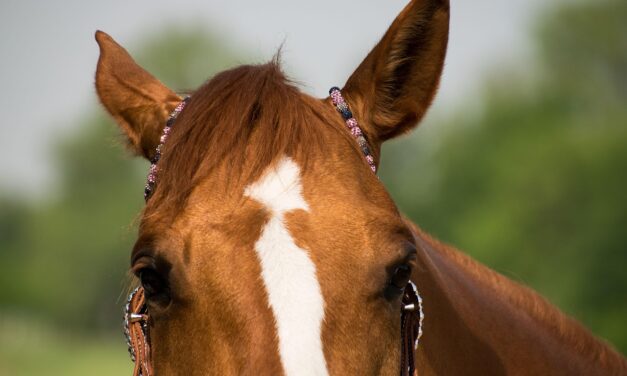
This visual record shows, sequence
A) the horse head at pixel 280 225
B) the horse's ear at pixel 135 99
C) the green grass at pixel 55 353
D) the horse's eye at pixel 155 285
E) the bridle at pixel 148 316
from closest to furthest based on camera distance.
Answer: the horse head at pixel 280 225
the horse's eye at pixel 155 285
the bridle at pixel 148 316
the horse's ear at pixel 135 99
the green grass at pixel 55 353

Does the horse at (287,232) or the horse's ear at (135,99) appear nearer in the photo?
the horse at (287,232)

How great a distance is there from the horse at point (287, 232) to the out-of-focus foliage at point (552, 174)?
102 ft

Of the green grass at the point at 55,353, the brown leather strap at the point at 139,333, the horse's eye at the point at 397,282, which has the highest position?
the horse's eye at the point at 397,282

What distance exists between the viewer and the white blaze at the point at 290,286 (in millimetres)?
2918

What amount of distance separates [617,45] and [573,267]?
1328 centimetres

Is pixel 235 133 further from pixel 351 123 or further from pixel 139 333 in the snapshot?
pixel 139 333

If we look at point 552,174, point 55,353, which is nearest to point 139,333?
point 552,174

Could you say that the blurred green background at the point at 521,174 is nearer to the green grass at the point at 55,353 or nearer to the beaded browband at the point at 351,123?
the green grass at the point at 55,353

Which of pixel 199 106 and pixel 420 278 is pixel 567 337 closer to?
pixel 420 278

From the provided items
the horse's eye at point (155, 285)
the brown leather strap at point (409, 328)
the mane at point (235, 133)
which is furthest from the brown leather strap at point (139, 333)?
the brown leather strap at point (409, 328)

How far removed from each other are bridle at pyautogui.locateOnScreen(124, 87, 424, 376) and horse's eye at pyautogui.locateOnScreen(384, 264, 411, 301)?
7.9 inches

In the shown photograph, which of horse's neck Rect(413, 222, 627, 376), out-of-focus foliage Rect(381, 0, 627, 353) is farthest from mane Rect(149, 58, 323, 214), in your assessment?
out-of-focus foliage Rect(381, 0, 627, 353)

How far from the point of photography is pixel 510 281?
4.84 metres

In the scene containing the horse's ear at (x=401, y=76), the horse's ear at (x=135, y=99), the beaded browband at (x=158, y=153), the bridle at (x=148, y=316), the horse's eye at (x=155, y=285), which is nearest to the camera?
the horse's eye at (x=155, y=285)
